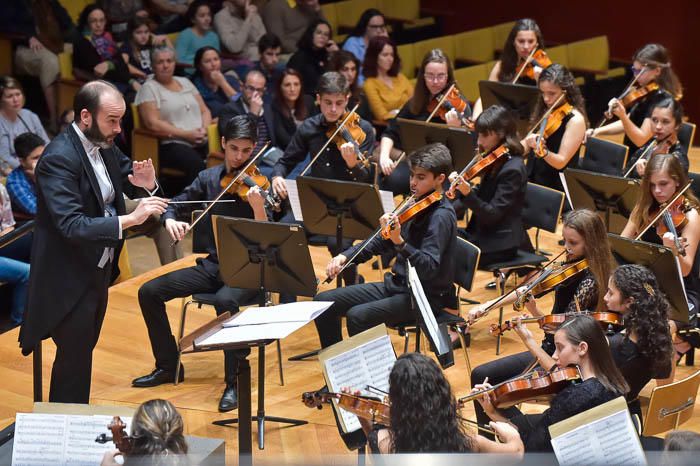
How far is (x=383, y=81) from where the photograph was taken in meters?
7.44

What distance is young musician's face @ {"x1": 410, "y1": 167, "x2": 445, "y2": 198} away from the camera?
4.56 meters

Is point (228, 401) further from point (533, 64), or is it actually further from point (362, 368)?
point (533, 64)

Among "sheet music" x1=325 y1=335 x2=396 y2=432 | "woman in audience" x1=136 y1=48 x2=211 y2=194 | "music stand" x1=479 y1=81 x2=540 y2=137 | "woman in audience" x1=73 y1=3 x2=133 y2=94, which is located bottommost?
"sheet music" x1=325 y1=335 x2=396 y2=432

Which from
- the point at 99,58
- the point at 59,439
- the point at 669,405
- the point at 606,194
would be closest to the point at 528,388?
the point at 669,405

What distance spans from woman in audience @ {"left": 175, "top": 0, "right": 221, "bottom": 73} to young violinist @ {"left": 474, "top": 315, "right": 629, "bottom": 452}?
5350 mm

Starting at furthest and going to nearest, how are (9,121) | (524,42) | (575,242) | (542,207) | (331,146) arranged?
1. (524,42)
2. (9,121)
3. (331,146)
4. (542,207)
5. (575,242)

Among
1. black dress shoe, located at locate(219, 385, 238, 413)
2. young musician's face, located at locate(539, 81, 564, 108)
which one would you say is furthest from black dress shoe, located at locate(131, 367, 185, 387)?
young musician's face, located at locate(539, 81, 564, 108)

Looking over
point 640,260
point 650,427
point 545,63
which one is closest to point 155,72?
point 545,63

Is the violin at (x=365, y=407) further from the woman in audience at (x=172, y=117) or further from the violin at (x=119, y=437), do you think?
the woman in audience at (x=172, y=117)

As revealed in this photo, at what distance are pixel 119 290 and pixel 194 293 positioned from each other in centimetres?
117

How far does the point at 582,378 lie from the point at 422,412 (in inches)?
28.3

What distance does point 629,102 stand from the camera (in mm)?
6598

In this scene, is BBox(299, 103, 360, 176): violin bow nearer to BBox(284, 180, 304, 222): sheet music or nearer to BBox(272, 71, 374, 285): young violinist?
BBox(272, 71, 374, 285): young violinist

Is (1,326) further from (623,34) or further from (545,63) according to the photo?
(623,34)
